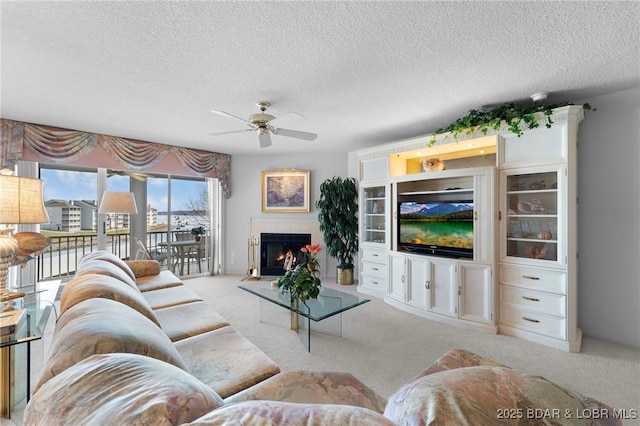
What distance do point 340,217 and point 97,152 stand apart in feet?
11.9

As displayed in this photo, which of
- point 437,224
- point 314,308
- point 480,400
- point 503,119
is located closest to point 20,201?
point 314,308

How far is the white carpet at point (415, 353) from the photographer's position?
202 cm

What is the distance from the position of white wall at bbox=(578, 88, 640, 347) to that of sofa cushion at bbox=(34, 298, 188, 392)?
11.8 feet

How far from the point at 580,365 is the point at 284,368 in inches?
92.0

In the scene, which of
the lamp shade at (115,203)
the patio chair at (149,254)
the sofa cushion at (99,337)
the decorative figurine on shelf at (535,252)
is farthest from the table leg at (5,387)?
the decorative figurine on shelf at (535,252)

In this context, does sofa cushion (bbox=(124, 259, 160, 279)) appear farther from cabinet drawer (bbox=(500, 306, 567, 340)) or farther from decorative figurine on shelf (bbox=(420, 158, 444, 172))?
cabinet drawer (bbox=(500, 306, 567, 340))

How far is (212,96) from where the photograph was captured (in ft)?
8.61

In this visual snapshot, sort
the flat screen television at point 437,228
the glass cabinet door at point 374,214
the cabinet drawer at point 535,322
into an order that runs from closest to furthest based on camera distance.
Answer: the cabinet drawer at point 535,322 → the flat screen television at point 437,228 → the glass cabinet door at point 374,214

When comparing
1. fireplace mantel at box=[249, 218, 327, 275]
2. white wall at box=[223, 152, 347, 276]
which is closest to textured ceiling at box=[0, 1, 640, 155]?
white wall at box=[223, 152, 347, 276]

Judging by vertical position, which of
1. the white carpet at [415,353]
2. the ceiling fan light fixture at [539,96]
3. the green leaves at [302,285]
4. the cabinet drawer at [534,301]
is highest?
the ceiling fan light fixture at [539,96]

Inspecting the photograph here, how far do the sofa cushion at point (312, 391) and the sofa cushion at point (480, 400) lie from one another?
63 centimetres

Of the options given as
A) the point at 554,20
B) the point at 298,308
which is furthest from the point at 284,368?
the point at 554,20

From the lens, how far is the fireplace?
17.3 ft

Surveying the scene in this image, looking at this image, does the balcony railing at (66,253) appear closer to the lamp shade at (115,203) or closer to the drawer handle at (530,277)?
the lamp shade at (115,203)
